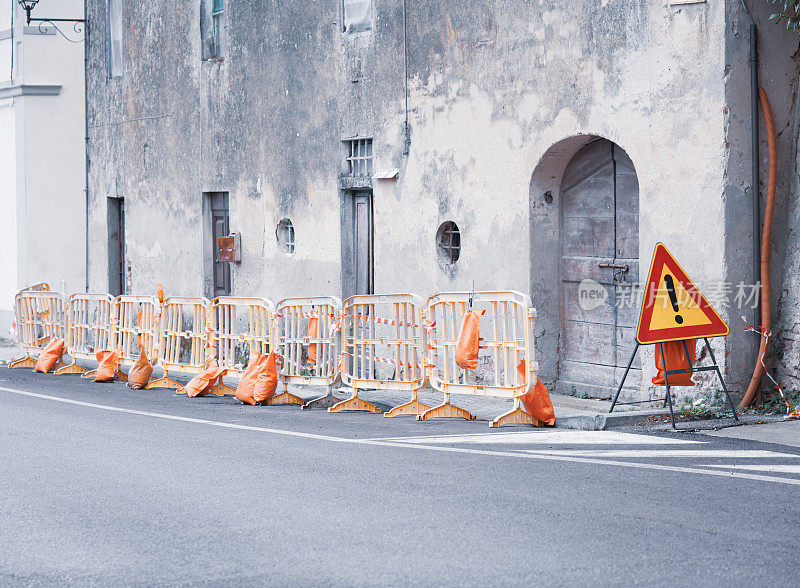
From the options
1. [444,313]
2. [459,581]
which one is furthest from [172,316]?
[459,581]

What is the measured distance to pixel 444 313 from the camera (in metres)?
11.4

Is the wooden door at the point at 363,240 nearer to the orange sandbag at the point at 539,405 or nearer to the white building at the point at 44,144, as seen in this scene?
the orange sandbag at the point at 539,405

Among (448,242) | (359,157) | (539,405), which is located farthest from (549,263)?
(359,157)

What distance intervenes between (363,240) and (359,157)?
115cm

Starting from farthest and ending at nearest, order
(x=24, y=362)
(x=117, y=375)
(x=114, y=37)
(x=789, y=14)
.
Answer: (x=114, y=37) < (x=24, y=362) < (x=117, y=375) < (x=789, y=14)

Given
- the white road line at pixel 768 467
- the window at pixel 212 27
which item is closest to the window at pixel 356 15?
the window at pixel 212 27

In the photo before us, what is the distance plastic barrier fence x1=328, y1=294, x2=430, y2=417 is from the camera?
11656 millimetres

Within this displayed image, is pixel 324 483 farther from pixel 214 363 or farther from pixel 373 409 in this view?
pixel 214 363

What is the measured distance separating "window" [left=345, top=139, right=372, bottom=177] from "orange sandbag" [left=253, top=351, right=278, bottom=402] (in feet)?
12.4

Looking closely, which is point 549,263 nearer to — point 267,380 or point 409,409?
point 409,409

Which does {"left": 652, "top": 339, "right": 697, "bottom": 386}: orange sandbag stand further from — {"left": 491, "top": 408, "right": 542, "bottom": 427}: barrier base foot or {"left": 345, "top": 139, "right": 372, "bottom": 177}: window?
{"left": 345, "top": 139, "right": 372, "bottom": 177}: window

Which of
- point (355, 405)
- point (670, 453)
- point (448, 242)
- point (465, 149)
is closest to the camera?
point (670, 453)

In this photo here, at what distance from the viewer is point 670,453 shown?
344 inches

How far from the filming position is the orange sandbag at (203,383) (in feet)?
44.7
